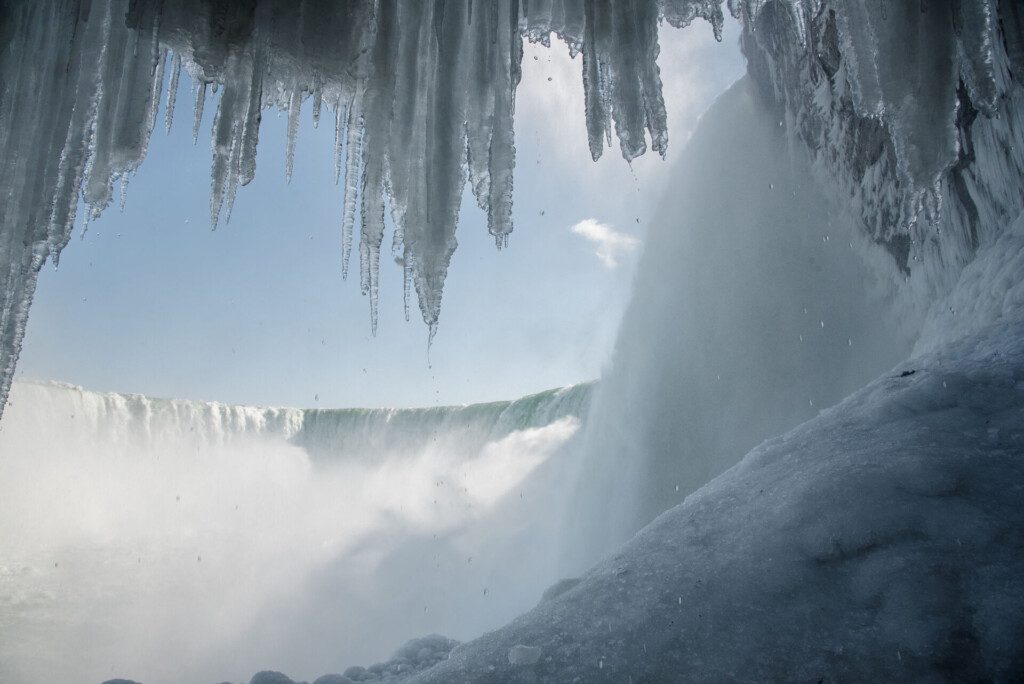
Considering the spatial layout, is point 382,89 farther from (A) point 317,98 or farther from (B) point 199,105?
(B) point 199,105

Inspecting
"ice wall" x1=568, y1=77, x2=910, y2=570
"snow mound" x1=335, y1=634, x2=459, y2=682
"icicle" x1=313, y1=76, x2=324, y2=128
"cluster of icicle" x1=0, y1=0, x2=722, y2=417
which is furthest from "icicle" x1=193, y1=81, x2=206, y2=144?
"ice wall" x1=568, y1=77, x2=910, y2=570

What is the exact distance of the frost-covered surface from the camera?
66.3 inches

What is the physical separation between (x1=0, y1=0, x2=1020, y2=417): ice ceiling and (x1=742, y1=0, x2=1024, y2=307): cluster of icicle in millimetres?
13

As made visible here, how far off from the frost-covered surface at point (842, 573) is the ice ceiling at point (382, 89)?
56.9 inches

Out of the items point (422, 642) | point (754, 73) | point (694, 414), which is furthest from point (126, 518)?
point (754, 73)

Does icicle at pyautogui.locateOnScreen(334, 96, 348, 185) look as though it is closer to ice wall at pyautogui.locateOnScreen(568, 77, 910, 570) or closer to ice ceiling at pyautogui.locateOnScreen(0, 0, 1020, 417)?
ice ceiling at pyautogui.locateOnScreen(0, 0, 1020, 417)

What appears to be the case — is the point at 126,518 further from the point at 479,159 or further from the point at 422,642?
the point at 479,159

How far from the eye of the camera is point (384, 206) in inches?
125

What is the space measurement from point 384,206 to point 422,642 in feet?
14.4

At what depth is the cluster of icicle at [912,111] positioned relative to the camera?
9.36 ft

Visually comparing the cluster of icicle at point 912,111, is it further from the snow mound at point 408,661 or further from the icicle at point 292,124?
the snow mound at point 408,661

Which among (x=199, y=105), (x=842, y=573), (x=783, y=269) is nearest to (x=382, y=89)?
(x=199, y=105)

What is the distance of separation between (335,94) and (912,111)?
3.11 meters

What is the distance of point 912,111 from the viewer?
2.89 metres
